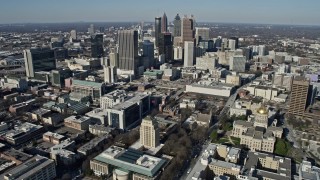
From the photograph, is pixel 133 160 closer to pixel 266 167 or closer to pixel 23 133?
pixel 266 167

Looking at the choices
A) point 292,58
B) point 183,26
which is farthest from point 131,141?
point 292,58

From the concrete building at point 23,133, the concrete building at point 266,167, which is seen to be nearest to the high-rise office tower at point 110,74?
the concrete building at point 23,133

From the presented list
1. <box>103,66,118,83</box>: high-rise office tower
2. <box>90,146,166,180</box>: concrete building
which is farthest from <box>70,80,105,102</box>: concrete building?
<box>90,146,166,180</box>: concrete building

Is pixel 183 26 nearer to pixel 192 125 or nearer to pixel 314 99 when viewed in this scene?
pixel 314 99

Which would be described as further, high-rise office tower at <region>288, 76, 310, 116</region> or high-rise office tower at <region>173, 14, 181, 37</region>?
high-rise office tower at <region>173, 14, 181, 37</region>

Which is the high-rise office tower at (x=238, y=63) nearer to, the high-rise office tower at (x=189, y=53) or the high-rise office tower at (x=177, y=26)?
the high-rise office tower at (x=189, y=53)

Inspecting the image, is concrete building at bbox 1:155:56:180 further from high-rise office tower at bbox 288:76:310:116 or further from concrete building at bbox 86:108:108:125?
high-rise office tower at bbox 288:76:310:116
